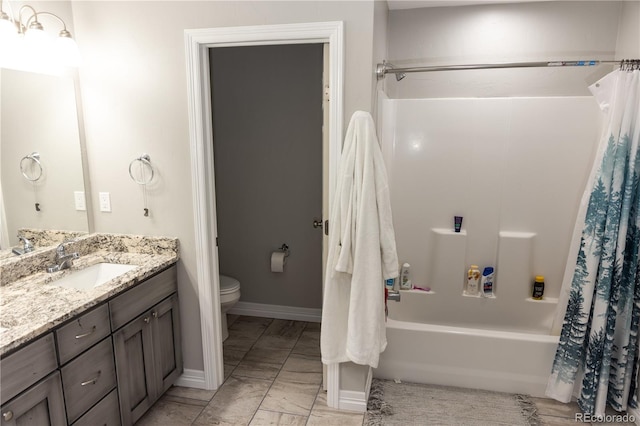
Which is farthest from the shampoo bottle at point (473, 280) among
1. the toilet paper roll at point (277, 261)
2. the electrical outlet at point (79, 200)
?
the electrical outlet at point (79, 200)

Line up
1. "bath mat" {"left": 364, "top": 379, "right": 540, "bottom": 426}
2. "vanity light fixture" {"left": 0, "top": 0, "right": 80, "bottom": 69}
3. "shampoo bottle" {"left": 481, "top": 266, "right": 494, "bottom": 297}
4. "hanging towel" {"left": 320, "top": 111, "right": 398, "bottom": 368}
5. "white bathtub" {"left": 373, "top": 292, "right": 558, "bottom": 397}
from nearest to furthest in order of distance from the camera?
"vanity light fixture" {"left": 0, "top": 0, "right": 80, "bottom": 69} < "hanging towel" {"left": 320, "top": 111, "right": 398, "bottom": 368} < "bath mat" {"left": 364, "top": 379, "right": 540, "bottom": 426} < "white bathtub" {"left": 373, "top": 292, "right": 558, "bottom": 397} < "shampoo bottle" {"left": 481, "top": 266, "right": 494, "bottom": 297}

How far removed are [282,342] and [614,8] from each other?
3.24 metres

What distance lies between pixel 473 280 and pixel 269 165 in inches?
70.6

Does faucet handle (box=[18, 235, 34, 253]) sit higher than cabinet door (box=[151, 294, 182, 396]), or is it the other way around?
faucet handle (box=[18, 235, 34, 253])

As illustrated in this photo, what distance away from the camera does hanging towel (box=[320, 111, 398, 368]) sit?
199cm

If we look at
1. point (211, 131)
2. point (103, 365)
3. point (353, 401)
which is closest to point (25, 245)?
point (103, 365)

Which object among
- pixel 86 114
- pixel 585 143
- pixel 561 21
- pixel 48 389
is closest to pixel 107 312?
pixel 48 389

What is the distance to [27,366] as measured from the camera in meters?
1.44

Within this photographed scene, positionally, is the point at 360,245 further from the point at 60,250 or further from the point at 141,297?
the point at 60,250

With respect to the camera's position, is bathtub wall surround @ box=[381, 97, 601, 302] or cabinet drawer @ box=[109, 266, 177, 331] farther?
bathtub wall surround @ box=[381, 97, 601, 302]

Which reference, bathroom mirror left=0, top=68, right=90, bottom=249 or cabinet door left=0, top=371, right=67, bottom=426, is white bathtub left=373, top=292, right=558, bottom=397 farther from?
bathroom mirror left=0, top=68, right=90, bottom=249

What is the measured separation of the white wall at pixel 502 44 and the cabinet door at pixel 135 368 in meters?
2.30

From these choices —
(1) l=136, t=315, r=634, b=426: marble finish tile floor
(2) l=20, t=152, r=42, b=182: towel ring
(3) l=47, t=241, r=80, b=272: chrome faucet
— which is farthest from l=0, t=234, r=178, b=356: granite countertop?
(1) l=136, t=315, r=634, b=426: marble finish tile floor

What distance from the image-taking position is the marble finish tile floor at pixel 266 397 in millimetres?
2246
